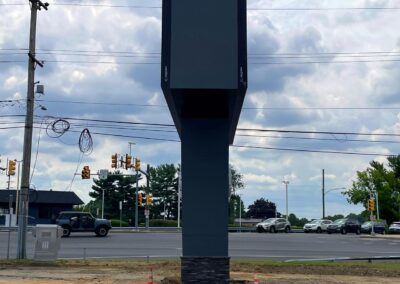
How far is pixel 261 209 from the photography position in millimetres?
144250

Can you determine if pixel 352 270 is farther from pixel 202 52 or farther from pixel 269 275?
pixel 202 52

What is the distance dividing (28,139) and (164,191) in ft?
337

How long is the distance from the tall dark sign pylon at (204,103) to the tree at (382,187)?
82993 mm

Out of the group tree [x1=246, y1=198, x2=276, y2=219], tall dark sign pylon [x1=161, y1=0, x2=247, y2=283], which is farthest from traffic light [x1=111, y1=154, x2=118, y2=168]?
tree [x1=246, y1=198, x2=276, y2=219]

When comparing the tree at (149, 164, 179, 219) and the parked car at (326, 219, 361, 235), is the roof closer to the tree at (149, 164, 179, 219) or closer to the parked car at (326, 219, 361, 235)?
the parked car at (326, 219, 361, 235)

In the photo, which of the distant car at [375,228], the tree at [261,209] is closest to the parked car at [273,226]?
the distant car at [375,228]

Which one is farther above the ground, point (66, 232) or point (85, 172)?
point (85, 172)

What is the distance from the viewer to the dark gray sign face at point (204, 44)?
11984 millimetres

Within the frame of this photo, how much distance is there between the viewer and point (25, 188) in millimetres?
25562

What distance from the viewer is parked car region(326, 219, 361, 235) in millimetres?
66875

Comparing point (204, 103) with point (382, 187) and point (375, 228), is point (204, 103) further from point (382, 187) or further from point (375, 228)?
point (382, 187)

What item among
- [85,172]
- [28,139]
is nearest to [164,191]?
[85,172]

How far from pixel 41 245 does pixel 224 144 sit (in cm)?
1205

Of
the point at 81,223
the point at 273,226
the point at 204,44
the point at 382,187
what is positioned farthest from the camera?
the point at 382,187
